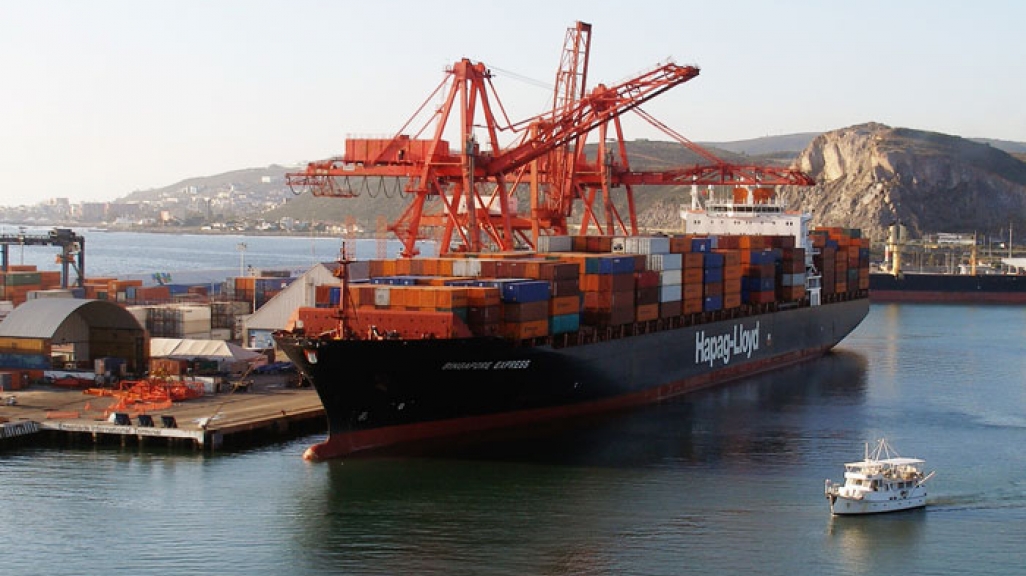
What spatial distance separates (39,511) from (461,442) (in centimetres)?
1046

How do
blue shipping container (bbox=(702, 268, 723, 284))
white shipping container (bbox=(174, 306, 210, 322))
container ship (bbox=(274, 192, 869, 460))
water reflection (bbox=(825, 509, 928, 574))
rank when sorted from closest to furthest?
1. water reflection (bbox=(825, 509, 928, 574))
2. container ship (bbox=(274, 192, 869, 460))
3. blue shipping container (bbox=(702, 268, 723, 284))
4. white shipping container (bbox=(174, 306, 210, 322))

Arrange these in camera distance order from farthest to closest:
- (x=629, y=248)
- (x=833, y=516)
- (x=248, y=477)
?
(x=629, y=248), (x=248, y=477), (x=833, y=516)

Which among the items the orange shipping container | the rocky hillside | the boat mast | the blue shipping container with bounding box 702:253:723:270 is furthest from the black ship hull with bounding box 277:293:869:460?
the rocky hillside

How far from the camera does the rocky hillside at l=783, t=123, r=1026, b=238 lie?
155m

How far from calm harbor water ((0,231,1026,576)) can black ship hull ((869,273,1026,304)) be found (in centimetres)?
6054

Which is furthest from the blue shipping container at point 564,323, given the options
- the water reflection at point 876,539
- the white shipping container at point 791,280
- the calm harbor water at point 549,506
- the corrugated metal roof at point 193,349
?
the white shipping container at point 791,280

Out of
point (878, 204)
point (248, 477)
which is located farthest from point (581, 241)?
point (878, 204)

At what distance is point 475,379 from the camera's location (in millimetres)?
33531

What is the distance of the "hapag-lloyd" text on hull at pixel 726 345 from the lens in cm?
4528

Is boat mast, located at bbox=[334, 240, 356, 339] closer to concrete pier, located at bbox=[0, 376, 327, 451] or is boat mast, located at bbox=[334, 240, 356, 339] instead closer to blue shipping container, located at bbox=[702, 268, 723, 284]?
concrete pier, located at bbox=[0, 376, 327, 451]

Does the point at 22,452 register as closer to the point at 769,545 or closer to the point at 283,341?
the point at 283,341

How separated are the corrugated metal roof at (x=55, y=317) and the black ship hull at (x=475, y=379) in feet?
37.5

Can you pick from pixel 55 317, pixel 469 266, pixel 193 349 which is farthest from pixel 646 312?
pixel 55 317

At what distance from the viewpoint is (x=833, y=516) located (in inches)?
1081
